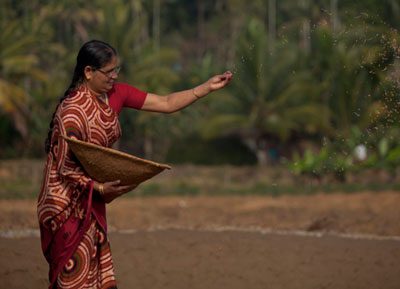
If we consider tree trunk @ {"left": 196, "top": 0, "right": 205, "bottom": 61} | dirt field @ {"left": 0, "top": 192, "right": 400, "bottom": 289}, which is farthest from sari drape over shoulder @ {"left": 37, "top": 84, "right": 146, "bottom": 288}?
tree trunk @ {"left": 196, "top": 0, "right": 205, "bottom": 61}

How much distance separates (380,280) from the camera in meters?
6.97

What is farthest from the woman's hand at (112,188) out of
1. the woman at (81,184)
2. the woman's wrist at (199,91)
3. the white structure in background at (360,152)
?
the white structure in background at (360,152)

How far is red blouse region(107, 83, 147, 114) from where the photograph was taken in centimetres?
445

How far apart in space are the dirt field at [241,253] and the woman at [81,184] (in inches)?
99.2

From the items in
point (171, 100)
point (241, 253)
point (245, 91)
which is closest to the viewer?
point (171, 100)

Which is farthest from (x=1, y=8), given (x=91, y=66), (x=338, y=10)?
(x=91, y=66)

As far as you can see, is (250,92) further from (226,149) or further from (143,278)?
(143,278)

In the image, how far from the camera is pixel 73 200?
4.32 m

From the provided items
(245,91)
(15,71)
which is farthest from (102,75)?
(245,91)

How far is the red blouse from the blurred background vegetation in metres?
13.6

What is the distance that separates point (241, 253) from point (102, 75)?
4.12 metres

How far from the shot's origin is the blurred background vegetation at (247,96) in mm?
20922

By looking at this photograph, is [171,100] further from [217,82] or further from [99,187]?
[99,187]

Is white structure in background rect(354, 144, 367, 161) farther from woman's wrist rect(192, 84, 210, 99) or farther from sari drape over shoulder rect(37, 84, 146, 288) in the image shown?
sari drape over shoulder rect(37, 84, 146, 288)
